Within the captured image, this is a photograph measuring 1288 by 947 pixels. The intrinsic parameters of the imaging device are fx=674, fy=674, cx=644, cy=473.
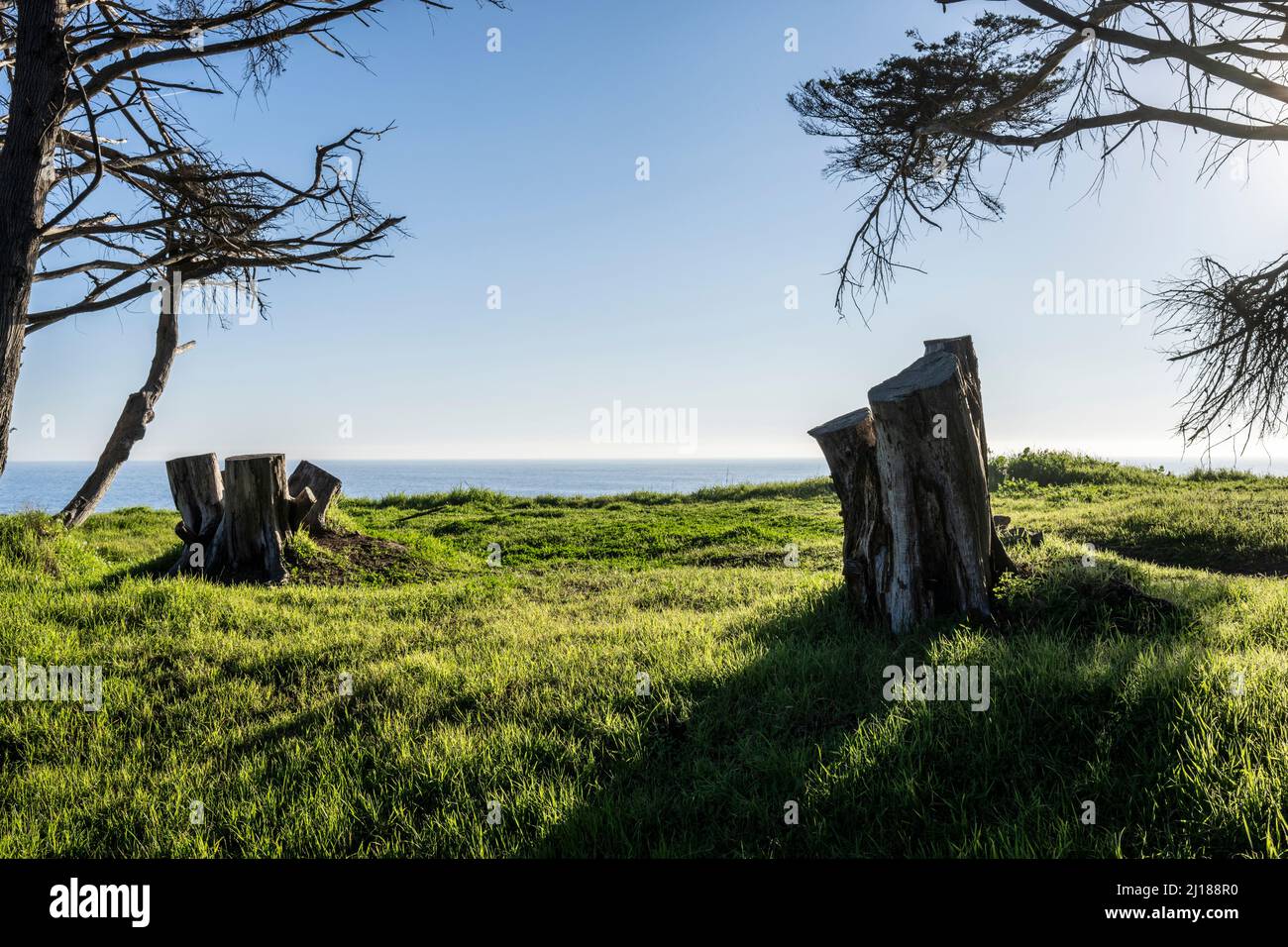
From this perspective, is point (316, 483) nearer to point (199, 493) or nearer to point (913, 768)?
point (199, 493)

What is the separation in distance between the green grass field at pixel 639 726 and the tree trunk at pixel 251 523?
4.26ft

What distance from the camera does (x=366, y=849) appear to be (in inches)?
123

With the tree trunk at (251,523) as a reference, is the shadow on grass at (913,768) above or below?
below

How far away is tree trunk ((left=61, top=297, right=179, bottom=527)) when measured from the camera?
11102 millimetres

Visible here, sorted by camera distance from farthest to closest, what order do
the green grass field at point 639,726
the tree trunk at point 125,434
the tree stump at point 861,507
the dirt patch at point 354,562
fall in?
the tree trunk at point 125,434, the dirt patch at point 354,562, the tree stump at point 861,507, the green grass field at point 639,726

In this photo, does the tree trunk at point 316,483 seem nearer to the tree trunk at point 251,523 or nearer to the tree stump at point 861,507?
the tree trunk at point 251,523

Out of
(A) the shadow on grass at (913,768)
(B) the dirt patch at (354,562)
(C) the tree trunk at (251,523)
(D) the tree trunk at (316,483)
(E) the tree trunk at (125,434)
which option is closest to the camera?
(A) the shadow on grass at (913,768)

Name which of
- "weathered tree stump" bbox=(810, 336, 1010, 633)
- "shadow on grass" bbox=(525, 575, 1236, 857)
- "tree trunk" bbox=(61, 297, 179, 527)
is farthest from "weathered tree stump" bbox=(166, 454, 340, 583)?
"weathered tree stump" bbox=(810, 336, 1010, 633)

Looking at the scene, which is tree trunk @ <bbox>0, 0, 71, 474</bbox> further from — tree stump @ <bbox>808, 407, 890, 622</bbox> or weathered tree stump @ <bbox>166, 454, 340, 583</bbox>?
tree stump @ <bbox>808, 407, 890, 622</bbox>

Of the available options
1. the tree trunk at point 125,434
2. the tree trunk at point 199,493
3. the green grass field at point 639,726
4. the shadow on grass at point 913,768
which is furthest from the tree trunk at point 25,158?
the shadow on grass at point 913,768

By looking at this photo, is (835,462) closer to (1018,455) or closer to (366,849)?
(366,849)

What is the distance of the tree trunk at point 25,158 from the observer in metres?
5.77
